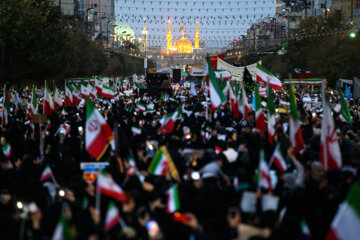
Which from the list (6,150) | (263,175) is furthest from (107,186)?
(6,150)

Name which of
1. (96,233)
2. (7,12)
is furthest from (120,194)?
(7,12)

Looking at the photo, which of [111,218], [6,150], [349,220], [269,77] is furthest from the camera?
[269,77]

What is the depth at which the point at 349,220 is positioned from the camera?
5938 millimetres

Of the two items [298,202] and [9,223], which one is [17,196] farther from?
[298,202]

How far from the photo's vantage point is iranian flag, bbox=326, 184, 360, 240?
18.9ft

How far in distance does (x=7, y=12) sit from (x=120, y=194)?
30.9m

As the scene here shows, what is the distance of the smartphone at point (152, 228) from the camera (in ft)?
21.3

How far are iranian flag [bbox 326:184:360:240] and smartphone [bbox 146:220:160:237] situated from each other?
159 centimetres

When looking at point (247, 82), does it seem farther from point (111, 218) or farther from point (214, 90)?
point (111, 218)

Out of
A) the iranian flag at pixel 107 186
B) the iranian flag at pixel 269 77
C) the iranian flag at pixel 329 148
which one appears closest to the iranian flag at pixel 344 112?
the iranian flag at pixel 269 77

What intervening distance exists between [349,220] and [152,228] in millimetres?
1831

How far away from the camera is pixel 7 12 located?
120ft

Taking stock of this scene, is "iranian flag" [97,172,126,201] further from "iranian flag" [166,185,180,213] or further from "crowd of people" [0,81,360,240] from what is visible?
"iranian flag" [166,185,180,213]

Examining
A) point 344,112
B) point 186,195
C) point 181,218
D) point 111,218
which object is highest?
point 111,218
